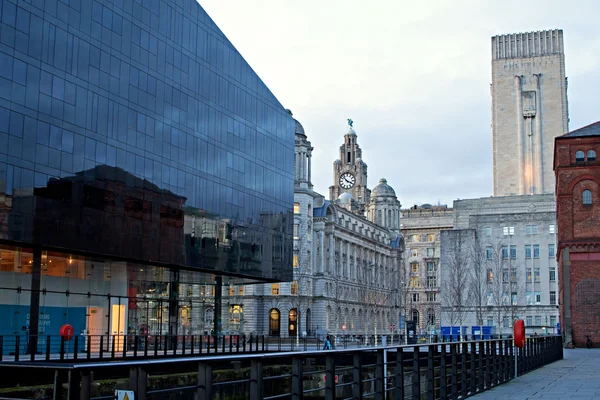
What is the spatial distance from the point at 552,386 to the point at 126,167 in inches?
1063

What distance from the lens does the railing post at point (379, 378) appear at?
1498 centimetres

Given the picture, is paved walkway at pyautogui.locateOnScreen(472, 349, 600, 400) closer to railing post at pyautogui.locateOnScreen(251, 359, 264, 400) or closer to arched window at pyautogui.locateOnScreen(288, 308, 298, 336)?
railing post at pyautogui.locateOnScreen(251, 359, 264, 400)

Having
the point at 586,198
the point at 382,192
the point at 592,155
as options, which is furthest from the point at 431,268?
the point at 592,155

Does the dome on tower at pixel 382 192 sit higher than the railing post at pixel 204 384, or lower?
higher

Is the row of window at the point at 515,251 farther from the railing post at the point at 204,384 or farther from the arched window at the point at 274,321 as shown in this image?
the railing post at the point at 204,384

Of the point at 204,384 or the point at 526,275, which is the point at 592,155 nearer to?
the point at 526,275

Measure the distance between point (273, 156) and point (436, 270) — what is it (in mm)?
131338

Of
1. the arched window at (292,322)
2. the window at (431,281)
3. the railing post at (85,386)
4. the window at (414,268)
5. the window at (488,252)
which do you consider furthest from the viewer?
the window at (414,268)

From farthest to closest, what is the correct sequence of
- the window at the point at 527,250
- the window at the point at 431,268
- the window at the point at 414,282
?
1. the window at the point at 431,268
2. the window at the point at 414,282
3. the window at the point at 527,250

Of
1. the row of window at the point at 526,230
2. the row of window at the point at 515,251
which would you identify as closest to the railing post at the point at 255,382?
the row of window at the point at 515,251

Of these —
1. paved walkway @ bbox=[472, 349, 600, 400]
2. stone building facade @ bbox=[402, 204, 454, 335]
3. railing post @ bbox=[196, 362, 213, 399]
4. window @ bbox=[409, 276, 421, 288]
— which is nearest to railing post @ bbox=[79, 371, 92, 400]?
railing post @ bbox=[196, 362, 213, 399]

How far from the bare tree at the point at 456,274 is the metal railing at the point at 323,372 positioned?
65.0 meters

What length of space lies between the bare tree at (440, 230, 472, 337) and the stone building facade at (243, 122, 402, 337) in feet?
52.1

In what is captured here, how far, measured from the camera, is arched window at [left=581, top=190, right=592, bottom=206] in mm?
62469
